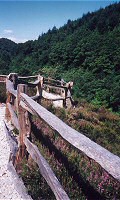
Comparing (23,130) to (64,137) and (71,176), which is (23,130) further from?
(64,137)

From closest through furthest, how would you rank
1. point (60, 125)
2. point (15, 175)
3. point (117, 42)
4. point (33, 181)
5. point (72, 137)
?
1. point (72, 137)
2. point (60, 125)
3. point (33, 181)
4. point (15, 175)
5. point (117, 42)

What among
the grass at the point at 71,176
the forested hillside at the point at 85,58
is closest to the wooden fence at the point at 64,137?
the grass at the point at 71,176

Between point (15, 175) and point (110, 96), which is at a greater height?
point (15, 175)

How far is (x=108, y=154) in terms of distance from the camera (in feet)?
6.40

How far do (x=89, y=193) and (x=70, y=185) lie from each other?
26cm

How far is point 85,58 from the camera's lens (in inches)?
2589

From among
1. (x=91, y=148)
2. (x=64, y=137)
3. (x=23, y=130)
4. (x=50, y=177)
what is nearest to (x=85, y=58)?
(x=23, y=130)

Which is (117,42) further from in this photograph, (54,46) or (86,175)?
(86,175)

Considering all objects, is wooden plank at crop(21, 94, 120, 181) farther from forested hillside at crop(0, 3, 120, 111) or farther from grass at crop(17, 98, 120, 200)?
forested hillside at crop(0, 3, 120, 111)

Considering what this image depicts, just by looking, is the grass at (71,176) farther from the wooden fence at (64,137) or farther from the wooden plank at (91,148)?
the wooden plank at (91,148)

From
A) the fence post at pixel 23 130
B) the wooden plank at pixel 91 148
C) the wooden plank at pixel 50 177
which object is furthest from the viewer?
the fence post at pixel 23 130

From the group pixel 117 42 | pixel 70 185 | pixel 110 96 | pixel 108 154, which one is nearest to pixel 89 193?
pixel 70 185

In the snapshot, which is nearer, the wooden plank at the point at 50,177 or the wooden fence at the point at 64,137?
the wooden fence at the point at 64,137

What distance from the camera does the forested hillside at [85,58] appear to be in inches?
1811
